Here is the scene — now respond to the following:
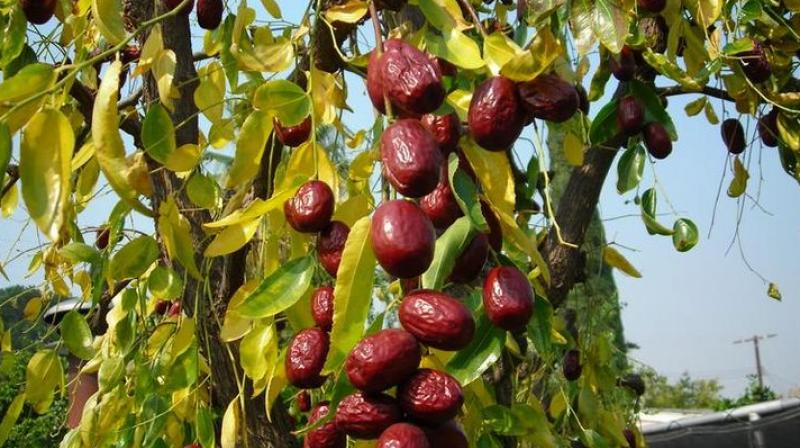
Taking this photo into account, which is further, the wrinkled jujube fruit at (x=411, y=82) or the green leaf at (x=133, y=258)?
the green leaf at (x=133, y=258)

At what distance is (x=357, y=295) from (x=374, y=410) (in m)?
0.09

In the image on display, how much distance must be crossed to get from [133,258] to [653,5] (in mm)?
748

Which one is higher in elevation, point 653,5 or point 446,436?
point 653,5

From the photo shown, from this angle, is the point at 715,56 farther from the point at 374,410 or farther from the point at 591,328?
the point at 374,410

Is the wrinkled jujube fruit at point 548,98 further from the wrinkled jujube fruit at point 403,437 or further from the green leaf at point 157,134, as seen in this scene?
the green leaf at point 157,134

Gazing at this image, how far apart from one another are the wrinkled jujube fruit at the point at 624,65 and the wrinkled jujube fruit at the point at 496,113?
0.68 metres

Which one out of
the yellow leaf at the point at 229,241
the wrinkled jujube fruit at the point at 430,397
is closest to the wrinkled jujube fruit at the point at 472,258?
the wrinkled jujube fruit at the point at 430,397

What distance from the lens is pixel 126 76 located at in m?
1.60

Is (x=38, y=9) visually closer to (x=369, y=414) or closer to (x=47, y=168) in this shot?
(x=47, y=168)

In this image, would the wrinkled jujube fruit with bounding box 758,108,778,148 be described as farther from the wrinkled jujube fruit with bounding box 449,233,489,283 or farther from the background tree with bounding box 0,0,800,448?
the wrinkled jujube fruit with bounding box 449,233,489,283

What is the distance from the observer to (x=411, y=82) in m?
0.59

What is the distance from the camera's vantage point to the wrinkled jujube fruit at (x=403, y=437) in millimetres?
555

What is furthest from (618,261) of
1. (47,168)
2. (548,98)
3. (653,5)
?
(47,168)

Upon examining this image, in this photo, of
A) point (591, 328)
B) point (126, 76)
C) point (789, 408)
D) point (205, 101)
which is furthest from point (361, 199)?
point (789, 408)
